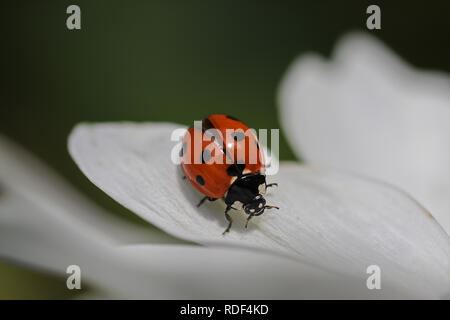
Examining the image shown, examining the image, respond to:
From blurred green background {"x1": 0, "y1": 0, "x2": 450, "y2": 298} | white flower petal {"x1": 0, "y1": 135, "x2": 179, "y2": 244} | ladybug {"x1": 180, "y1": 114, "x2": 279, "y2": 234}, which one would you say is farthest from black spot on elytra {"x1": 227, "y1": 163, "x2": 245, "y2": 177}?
blurred green background {"x1": 0, "y1": 0, "x2": 450, "y2": 298}

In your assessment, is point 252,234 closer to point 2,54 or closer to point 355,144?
point 355,144

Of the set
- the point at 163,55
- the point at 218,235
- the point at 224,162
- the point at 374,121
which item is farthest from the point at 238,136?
the point at 163,55

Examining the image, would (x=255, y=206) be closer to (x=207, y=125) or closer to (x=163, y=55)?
(x=207, y=125)

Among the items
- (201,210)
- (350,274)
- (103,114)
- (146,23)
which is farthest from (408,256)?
(146,23)

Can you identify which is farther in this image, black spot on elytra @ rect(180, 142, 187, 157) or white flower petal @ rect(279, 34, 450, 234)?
white flower petal @ rect(279, 34, 450, 234)

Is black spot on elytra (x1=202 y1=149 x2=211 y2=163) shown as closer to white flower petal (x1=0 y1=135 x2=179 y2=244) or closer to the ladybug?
the ladybug

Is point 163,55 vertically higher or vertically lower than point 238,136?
higher

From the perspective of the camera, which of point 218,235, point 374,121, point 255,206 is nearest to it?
point 218,235
